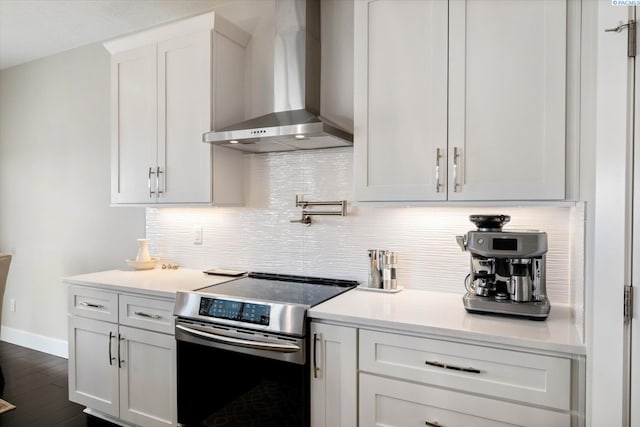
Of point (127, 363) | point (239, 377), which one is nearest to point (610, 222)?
point (239, 377)

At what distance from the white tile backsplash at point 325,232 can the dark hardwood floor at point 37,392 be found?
45.6 inches

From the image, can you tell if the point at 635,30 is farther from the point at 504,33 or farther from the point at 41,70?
the point at 41,70

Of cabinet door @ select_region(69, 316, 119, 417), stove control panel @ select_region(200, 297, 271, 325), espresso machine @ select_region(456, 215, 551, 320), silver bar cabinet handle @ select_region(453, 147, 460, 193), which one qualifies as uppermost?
silver bar cabinet handle @ select_region(453, 147, 460, 193)

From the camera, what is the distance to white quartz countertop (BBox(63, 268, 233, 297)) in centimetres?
225

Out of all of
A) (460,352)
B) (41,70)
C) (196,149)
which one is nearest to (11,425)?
(196,149)

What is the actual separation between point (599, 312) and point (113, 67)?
9.78ft

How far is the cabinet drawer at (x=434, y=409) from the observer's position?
4.64ft

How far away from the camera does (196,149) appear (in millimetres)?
2439

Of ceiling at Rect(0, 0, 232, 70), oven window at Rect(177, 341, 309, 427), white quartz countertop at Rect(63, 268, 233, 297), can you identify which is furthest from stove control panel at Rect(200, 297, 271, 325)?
ceiling at Rect(0, 0, 232, 70)

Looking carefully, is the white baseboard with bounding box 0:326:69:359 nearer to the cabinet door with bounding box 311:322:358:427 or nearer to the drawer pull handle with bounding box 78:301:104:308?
the drawer pull handle with bounding box 78:301:104:308

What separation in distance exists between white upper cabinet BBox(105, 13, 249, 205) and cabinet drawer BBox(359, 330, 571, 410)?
1.34 metres

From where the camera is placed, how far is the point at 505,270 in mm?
1739

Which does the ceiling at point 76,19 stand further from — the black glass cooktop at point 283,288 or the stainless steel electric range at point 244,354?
the stainless steel electric range at point 244,354

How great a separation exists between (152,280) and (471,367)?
6.11ft
